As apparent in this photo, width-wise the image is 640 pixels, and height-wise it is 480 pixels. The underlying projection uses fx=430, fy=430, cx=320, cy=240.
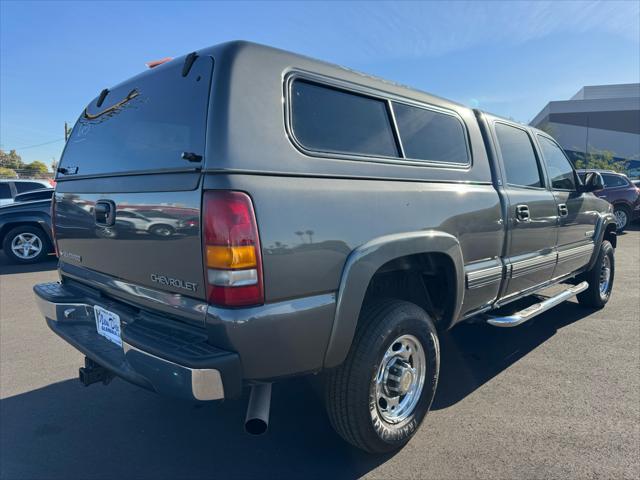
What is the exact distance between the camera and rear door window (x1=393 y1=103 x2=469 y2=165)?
2672mm

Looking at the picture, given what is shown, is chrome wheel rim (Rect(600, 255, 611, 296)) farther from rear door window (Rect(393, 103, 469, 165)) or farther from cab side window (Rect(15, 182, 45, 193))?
cab side window (Rect(15, 182, 45, 193))

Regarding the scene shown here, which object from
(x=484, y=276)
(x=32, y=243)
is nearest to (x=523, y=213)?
(x=484, y=276)

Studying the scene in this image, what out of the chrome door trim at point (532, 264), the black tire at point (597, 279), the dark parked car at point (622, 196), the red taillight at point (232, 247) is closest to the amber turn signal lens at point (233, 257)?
the red taillight at point (232, 247)

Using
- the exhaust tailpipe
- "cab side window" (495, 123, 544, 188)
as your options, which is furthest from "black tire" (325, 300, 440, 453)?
"cab side window" (495, 123, 544, 188)

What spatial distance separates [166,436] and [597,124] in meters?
63.5

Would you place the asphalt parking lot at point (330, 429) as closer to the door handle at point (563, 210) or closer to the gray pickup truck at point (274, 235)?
the gray pickup truck at point (274, 235)

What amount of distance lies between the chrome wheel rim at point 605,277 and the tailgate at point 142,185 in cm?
519

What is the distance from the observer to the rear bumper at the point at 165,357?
173cm

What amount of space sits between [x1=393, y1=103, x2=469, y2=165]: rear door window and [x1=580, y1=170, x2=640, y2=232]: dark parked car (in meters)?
11.3

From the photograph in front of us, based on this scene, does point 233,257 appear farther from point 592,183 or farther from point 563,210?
point 592,183

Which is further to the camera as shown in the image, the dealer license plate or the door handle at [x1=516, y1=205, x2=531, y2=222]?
the door handle at [x1=516, y1=205, x2=531, y2=222]

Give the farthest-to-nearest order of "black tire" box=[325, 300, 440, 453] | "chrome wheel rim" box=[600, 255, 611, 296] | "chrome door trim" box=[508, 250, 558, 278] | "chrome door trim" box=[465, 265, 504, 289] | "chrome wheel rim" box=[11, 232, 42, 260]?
"chrome wheel rim" box=[11, 232, 42, 260], "chrome wheel rim" box=[600, 255, 611, 296], "chrome door trim" box=[508, 250, 558, 278], "chrome door trim" box=[465, 265, 504, 289], "black tire" box=[325, 300, 440, 453]

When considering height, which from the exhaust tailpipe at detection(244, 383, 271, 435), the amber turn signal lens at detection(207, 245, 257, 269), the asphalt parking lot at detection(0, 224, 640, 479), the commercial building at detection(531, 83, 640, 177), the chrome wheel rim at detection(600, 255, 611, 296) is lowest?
the asphalt parking lot at detection(0, 224, 640, 479)

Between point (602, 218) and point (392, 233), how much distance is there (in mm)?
3933
